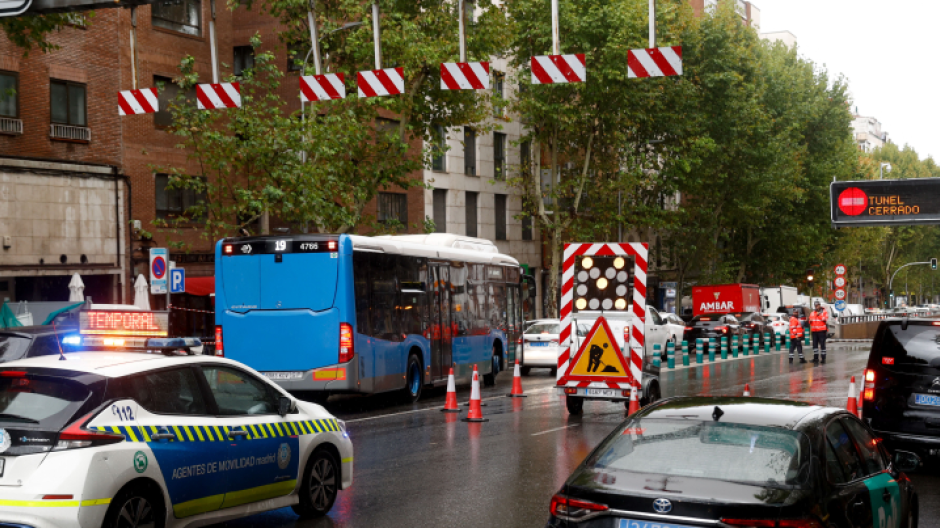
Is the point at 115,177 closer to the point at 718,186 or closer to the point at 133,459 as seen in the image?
the point at 133,459

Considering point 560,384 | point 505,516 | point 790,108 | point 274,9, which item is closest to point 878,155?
point 790,108

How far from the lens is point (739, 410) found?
600 cm

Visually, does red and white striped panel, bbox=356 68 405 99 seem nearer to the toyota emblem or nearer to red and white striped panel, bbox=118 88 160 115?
red and white striped panel, bbox=118 88 160 115

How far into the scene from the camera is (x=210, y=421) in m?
7.59

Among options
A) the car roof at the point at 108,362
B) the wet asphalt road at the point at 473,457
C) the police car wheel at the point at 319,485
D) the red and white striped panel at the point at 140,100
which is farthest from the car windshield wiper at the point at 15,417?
the red and white striped panel at the point at 140,100

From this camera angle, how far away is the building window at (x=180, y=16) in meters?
33.9

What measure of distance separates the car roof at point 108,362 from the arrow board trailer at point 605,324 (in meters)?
9.59

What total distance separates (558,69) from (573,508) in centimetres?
1075

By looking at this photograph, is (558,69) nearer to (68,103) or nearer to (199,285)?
(68,103)

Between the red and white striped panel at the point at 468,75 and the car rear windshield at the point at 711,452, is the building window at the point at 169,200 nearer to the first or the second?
the red and white striped panel at the point at 468,75

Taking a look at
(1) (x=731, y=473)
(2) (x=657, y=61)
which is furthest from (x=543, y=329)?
(1) (x=731, y=473)

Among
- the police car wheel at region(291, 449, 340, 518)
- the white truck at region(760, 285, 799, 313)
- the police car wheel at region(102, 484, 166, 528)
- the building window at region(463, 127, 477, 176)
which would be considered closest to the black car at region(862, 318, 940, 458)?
the police car wheel at region(291, 449, 340, 518)

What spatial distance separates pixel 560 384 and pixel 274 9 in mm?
18402

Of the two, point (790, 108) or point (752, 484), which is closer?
point (752, 484)
